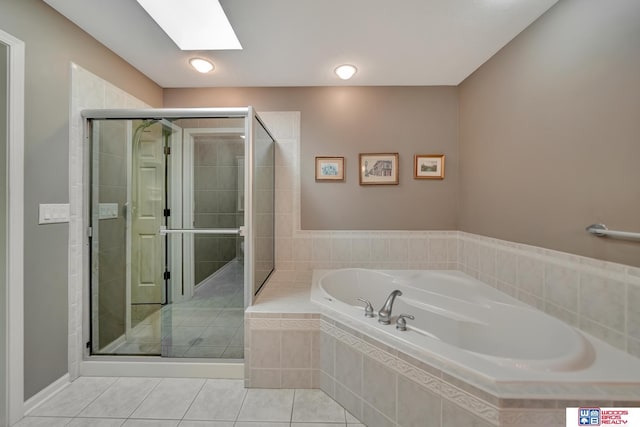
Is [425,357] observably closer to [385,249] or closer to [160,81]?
[385,249]

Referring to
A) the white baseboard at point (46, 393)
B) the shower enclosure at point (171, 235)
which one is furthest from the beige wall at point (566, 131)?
the white baseboard at point (46, 393)

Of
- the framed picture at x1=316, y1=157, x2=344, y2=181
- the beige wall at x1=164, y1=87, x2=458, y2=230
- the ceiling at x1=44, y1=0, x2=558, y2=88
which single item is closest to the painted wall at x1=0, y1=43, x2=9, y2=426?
the ceiling at x1=44, y1=0, x2=558, y2=88

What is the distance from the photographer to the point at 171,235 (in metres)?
1.89

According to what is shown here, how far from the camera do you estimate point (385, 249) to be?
2.48 metres

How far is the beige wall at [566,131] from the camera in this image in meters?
1.15

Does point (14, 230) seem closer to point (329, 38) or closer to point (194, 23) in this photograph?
point (194, 23)

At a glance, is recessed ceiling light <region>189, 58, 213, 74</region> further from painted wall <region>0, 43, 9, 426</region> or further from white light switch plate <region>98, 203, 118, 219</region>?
white light switch plate <region>98, 203, 118, 219</region>

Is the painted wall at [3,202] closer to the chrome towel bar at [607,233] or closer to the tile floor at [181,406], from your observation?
the tile floor at [181,406]

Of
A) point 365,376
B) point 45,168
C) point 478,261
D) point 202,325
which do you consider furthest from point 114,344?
point 478,261

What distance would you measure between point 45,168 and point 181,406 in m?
1.60

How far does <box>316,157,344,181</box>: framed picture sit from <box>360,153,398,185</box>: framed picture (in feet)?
0.66

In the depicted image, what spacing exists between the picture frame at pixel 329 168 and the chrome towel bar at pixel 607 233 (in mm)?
1702

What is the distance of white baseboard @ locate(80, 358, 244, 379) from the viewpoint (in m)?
1.75

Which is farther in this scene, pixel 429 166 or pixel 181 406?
pixel 429 166
